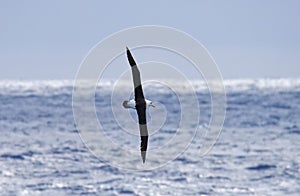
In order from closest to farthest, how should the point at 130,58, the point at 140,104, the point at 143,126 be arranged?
the point at 130,58 < the point at 143,126 < the point at 140,104

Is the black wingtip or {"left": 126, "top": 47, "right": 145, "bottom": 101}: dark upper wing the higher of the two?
the black wingtip

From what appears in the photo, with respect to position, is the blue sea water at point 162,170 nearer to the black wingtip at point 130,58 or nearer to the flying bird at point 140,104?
the flying bird at point 140,104

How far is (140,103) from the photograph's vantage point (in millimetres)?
17094

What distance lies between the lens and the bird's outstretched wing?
16.0 meters

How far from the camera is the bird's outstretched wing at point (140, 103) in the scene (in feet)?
52.6

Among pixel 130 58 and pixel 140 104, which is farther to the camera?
pixel 140 104

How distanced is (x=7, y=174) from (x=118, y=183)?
1889cm

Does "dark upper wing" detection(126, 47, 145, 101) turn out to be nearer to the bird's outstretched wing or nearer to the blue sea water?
the bird's outstretched wing

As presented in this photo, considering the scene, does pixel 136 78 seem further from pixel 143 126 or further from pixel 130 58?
pixel 143 126

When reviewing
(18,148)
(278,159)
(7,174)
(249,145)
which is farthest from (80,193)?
(249,145)

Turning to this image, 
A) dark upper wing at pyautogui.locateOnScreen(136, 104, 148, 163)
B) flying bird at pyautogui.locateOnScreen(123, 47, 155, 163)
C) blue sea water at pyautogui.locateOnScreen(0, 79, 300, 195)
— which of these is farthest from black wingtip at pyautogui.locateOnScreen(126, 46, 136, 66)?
blue sea water at pyautogui.locateOnScreen(0, 79, 300, 195)

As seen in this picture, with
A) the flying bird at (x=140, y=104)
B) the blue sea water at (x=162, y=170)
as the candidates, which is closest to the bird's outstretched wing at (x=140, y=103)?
the flying bird at (x=140, y=104)

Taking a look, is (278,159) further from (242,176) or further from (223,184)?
(223,184)


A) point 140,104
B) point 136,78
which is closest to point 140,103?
point 140,104
